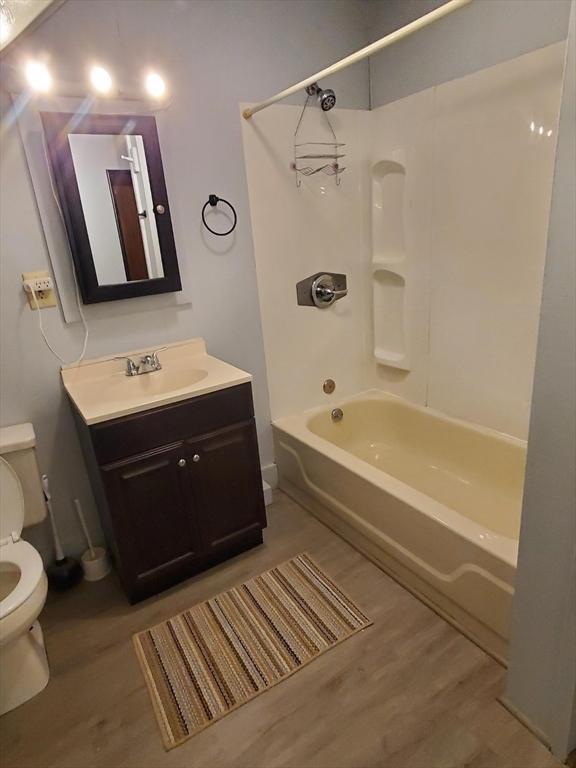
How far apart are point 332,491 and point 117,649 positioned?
1.13 m

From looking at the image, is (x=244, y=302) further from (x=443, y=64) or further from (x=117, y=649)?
(x=117, y=649)

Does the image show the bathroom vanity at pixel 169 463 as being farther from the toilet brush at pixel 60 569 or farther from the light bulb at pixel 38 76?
the light bulb at pixel 38 76

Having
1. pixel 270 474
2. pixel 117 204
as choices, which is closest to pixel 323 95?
pixel 117 204

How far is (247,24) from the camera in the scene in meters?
2.10

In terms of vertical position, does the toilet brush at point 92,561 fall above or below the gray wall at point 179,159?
below

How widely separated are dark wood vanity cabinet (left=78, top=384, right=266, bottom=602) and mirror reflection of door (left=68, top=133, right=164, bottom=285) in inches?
27.5

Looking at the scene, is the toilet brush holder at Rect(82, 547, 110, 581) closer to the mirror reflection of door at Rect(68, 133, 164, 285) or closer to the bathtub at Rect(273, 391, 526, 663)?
the bathtub at Rect(273, 391, 526, 663)

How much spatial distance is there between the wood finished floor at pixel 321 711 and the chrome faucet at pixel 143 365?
1042mm

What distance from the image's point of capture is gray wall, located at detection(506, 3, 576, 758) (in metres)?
0.98

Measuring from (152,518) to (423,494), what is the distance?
1.15 m

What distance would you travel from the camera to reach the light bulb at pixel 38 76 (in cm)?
169

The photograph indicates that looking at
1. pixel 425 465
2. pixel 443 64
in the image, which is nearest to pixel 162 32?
pixel 443 64

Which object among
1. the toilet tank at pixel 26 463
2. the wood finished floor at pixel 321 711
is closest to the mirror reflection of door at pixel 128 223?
the toilet tank at pixel 26 463

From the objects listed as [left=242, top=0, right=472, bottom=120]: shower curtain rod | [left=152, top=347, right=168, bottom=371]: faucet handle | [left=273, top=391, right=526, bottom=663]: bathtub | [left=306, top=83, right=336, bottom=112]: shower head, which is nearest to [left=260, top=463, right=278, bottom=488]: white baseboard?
[left=273, top=391, right=526, bottom=663]: bathtub
